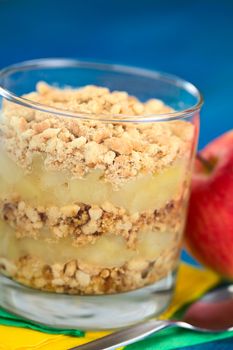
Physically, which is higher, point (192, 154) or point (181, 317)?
point (192, 154)

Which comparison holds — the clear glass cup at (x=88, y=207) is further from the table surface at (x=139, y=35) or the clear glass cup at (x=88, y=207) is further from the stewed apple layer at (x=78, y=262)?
the table surface at (x=139, y=35)

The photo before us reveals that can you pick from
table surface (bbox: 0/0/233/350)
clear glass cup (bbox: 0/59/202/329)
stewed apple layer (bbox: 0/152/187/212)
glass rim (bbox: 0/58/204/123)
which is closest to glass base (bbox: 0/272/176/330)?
clear glass cup (bbox: 0/59/202/329)

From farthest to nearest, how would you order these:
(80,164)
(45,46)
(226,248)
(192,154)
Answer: (45,46), (226,248), (192,154), (80,164)

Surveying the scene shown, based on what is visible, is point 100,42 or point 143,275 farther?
point 100,42

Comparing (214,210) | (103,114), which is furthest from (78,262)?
(214,210)

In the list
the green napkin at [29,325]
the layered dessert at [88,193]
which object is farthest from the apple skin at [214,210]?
the green napkin at [29,325]

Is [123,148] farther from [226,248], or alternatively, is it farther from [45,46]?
A: [45,46]

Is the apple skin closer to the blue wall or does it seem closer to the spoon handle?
the spoon handle

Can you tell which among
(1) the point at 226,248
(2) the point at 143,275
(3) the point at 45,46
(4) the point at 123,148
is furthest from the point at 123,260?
(3) the point at 45,46
